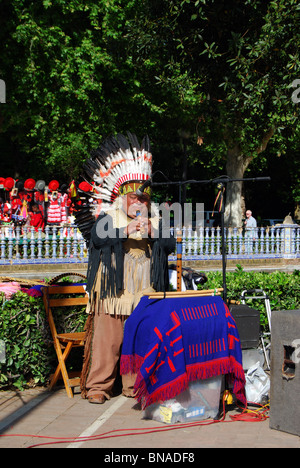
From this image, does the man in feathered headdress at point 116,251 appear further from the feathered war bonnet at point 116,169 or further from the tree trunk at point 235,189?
the tree trunk at point 235,189

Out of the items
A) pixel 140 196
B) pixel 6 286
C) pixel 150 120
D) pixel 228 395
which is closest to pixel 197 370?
pixel 228 395

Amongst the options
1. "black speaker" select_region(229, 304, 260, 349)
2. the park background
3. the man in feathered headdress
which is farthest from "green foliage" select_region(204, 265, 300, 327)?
the park background

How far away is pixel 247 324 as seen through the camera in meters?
6.12

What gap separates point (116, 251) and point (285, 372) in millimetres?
2110

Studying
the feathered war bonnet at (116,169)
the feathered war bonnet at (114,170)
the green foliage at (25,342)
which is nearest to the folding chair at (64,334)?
the green foliage at (25,342)

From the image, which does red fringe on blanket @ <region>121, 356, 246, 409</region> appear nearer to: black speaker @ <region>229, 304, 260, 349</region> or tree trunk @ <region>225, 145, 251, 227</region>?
black speaker @ <region>229, 304, 260, 349</region>

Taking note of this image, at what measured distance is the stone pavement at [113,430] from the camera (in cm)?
471

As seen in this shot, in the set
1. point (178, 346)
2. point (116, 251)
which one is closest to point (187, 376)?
point (178, 346)

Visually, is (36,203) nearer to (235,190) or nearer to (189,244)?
(189,244)

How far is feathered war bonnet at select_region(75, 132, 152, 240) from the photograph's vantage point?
636 centimetres

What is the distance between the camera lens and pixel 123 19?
1958 cm

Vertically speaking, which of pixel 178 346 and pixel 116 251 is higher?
pixel 116 251

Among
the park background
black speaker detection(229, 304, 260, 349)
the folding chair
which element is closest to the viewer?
black speaker detection(229, 304, 260, 349)

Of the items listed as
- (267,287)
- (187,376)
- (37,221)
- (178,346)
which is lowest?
(187,376)
